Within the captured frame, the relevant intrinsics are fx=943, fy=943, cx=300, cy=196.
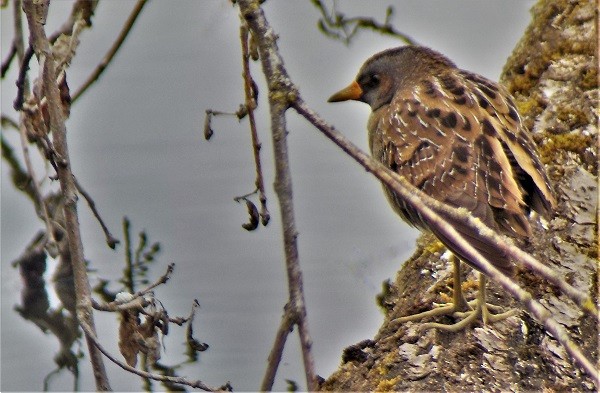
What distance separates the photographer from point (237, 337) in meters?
4.07

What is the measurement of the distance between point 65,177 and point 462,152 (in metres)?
1.25

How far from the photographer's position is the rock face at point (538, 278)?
8.17 feet

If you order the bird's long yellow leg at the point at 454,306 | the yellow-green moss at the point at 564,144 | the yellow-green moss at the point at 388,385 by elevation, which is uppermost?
the yellow-green moss at the point at 564,144

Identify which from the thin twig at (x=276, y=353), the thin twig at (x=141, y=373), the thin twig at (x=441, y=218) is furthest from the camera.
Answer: the thin twig at (x=141, y=373)

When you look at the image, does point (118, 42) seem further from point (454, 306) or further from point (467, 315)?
point (467, 315)

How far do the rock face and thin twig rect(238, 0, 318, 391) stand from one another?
63 cm

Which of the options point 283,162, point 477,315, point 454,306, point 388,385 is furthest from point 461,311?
point 283,162

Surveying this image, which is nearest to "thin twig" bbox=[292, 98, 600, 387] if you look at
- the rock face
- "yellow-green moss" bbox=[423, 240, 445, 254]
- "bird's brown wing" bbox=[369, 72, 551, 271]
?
the rock face

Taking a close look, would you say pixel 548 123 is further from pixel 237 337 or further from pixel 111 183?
pixel 111 183

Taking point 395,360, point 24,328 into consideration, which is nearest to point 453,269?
point 395,360

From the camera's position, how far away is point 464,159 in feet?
9.86

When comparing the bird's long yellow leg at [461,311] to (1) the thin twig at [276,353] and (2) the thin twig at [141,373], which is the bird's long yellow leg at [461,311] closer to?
→ (2) the thin twig at [141,373]

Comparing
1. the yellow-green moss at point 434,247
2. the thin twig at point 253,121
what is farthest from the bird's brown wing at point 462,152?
the thin twig at point 253,121

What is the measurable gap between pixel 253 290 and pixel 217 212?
48cm
